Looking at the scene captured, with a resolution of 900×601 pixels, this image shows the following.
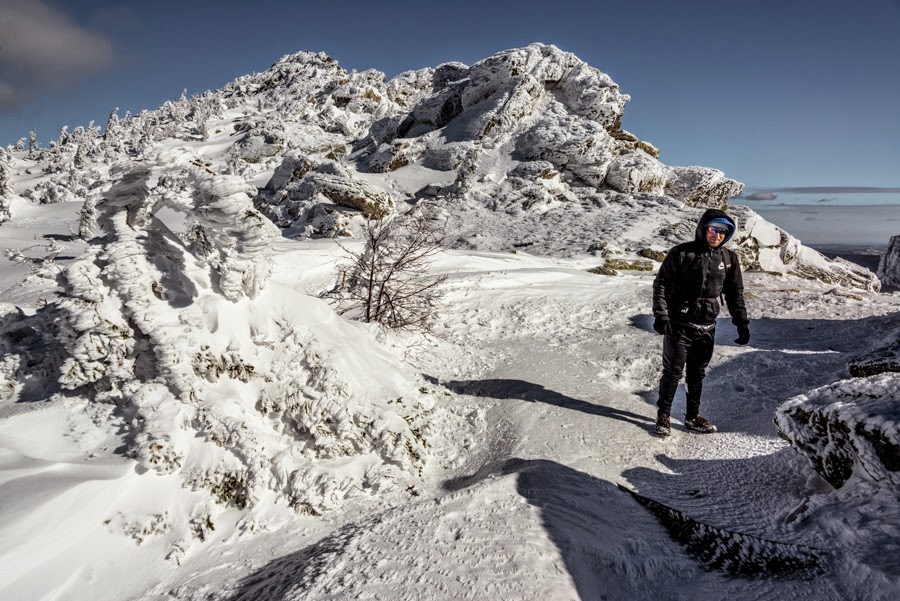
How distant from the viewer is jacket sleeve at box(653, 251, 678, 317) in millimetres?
4906

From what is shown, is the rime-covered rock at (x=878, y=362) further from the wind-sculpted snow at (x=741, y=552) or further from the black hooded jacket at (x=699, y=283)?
the wind-sculpted snow at (x=741, y=552)

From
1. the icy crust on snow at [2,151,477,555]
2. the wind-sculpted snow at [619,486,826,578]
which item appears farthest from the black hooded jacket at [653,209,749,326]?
the icy crust on snow at [2,151,477,555]

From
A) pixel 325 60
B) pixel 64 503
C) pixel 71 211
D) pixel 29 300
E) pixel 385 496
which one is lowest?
pixel 385 496

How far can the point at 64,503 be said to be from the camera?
348 centimetres

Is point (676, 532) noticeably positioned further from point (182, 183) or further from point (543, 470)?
point (182, 183)

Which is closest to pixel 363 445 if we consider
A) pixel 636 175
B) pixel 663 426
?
pixel 663 426

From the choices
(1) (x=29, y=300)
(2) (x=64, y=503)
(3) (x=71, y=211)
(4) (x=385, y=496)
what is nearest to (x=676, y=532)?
(4) (x=385, y=496)

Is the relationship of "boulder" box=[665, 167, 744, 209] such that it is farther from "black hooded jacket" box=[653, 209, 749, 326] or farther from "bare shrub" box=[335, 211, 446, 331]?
"black hooded jacket" box=[653, 209, 749, 326]

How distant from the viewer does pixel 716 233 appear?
4711 mm

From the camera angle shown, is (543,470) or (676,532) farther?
(543,470)

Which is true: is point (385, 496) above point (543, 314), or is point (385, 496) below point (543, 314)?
below

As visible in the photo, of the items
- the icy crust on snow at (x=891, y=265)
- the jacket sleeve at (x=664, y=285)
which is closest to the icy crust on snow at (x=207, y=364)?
the jacket sleeve at (x=664, y=285)

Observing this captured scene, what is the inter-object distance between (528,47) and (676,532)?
29729 millimetres

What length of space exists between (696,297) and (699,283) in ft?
0.48
